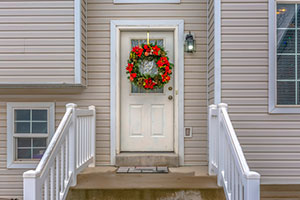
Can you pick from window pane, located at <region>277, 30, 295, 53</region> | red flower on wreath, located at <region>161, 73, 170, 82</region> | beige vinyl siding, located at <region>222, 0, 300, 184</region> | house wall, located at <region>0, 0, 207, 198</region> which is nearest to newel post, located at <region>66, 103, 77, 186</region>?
house wall, located at <region>0, 0, 207, 198</region>

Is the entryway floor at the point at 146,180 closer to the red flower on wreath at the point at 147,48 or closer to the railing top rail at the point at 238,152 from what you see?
the railing top rail at the point at 238,152

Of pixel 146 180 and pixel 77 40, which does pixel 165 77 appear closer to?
pixel 77 40

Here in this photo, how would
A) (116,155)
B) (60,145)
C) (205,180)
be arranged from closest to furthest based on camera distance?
1. (60,145)
2. (205,180)
3. (116,155)

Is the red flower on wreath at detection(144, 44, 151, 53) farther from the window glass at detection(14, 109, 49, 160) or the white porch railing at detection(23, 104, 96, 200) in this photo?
the window glass at detection(14, 109, 49, 160)

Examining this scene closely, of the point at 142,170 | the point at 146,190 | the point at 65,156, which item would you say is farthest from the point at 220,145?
the point at 65,156

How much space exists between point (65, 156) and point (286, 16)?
326cm

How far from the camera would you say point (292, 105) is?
3.48m

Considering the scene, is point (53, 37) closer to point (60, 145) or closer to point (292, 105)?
point (60, 145)

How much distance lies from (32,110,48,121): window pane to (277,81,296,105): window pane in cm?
336

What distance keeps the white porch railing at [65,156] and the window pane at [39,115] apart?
0.77 m

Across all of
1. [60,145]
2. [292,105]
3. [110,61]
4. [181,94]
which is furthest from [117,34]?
[292,105]

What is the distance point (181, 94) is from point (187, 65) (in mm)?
448

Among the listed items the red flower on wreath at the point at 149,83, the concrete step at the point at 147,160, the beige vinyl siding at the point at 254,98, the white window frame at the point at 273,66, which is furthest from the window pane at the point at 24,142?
the white window frame at the point at 273,66

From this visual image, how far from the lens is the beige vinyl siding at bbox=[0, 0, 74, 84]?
3.63 metres
